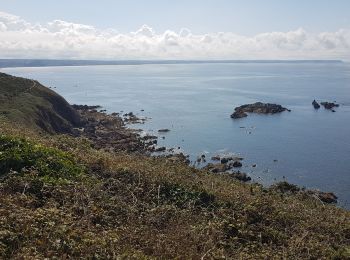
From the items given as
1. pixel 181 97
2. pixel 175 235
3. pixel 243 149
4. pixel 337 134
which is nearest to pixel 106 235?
pixel 175 235

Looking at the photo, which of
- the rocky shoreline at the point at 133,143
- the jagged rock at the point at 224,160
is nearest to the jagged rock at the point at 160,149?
the rocky shoreline at the point at 133,143

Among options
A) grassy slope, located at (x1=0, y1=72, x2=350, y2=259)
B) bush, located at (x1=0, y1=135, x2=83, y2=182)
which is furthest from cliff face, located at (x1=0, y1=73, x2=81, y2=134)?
grassy slope, located at (x1=0, y1=72, x2=350, y2=259)

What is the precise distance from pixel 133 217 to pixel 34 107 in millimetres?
62038

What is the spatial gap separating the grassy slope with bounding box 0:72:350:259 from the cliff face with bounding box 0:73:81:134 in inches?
1651

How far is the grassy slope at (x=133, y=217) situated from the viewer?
11.0 metres

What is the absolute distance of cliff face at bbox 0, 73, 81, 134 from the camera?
2457 inches

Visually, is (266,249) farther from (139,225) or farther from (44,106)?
(44,106)

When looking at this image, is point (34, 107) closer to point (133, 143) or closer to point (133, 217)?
point (133, 143)

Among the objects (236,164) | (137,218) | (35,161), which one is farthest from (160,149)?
A: (137,218)

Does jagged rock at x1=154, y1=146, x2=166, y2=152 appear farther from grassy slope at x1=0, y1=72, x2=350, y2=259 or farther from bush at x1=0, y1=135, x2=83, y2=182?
bush at x1=0, y1=135, x2=83, y2=182

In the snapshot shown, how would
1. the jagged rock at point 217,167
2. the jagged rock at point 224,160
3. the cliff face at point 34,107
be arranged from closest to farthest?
1. the jagged rock at point 217,167
2. the jagged rock at point 224,160
3. the cliff face at point 34,107

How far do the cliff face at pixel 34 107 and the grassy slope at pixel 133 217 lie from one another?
41939 millimetres

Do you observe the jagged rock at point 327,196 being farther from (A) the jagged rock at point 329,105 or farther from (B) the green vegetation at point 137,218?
(A) the jagged rock at point 329,105

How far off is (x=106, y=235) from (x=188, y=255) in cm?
249
